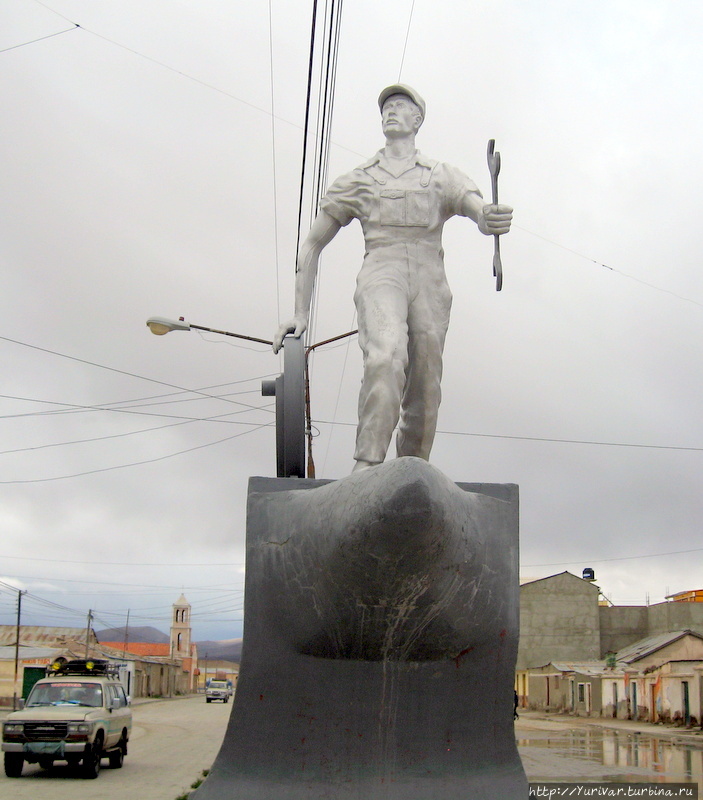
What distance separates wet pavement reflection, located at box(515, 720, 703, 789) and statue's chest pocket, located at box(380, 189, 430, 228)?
9007mm

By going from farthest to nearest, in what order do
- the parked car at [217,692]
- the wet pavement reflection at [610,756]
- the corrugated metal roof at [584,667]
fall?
the parked car at [217,692] → the corrugated metal roof at [584,667] → the wet pavement reflection at [610,756]

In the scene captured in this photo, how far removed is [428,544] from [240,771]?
5.22ft

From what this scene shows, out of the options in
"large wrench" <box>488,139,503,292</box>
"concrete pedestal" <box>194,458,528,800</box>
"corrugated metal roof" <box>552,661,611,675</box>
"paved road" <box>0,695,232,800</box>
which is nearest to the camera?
"concrete pedestal" <box>194,458,528,800</box>

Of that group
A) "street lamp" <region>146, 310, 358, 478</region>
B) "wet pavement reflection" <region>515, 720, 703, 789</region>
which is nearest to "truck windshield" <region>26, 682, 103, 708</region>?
"wet pavement reflection" <region>515, 720, 703, 789</region>

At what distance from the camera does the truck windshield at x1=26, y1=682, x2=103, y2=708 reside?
49.2ft

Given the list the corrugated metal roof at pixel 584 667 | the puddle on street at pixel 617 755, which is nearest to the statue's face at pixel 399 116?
the puddle on street at pixel 617 755

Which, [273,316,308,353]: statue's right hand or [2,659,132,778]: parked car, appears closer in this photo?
[273,316,308,353]: statue's right hand

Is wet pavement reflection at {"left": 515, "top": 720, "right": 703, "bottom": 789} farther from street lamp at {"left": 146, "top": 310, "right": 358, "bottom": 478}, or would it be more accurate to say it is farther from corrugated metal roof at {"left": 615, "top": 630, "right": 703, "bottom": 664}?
corrugated metal roof at {"left": 615, "top": 630, "right": 703, "bottom": 664}

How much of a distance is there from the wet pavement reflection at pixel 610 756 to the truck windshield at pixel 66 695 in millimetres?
6878

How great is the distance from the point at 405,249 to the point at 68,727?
11732 mm

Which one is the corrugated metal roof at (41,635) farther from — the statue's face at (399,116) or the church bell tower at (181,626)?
the statue's face at (399,116)

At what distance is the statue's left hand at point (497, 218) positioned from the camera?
16.5 ft

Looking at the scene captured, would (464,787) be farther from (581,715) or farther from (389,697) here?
(581,715)

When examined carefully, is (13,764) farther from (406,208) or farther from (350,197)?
(406,208)
